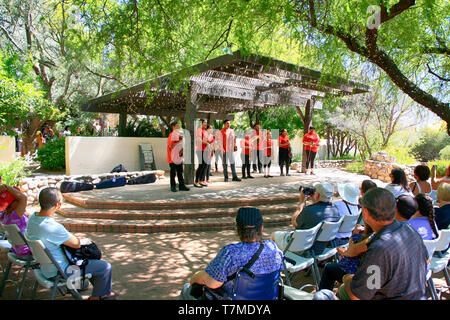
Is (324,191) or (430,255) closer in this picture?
(430,255)

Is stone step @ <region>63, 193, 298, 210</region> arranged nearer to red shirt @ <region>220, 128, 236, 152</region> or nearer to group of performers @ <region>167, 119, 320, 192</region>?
group of performers @ <region>167, 119, 320, 192</region>

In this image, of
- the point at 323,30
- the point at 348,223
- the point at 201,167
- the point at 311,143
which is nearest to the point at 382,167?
the point at 311,143

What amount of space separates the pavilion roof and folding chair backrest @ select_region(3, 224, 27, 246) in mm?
4025

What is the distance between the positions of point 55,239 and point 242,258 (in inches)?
72.3

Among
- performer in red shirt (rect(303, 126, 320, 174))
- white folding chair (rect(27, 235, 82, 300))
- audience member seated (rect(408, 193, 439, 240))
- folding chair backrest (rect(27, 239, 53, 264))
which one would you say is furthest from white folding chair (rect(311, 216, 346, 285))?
performer in red shirt (rect(303, 126, 320, 174))

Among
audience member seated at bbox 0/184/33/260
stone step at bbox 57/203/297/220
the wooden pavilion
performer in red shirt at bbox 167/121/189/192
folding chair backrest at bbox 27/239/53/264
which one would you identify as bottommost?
stone step at bbox 57/203/297/220

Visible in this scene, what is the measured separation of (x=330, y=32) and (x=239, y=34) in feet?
5.66

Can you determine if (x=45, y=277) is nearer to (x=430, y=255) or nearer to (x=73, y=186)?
(x=430, y=255)

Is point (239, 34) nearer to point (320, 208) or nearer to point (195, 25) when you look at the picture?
point (195, 25)

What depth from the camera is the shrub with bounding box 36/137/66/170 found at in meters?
12.7

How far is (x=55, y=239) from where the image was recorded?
3.07 m

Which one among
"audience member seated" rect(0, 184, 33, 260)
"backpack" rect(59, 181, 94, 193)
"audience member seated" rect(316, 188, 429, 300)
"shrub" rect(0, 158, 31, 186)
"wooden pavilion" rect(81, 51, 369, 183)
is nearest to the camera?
"audience member seated" rect(316, 188, 429, 300)

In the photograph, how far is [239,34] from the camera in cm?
641

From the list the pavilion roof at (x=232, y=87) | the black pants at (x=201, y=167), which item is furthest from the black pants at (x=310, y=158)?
the black pants at (x=201, y=167)
